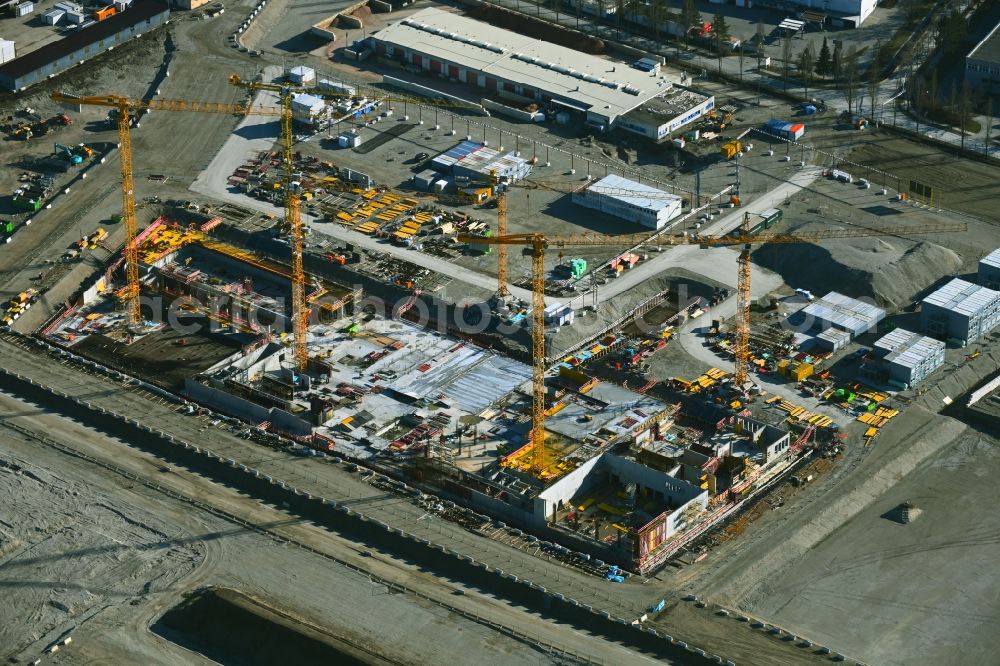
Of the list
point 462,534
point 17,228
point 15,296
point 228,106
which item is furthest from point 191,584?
point 228,106

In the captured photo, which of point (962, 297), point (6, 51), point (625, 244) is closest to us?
point (962, 297)

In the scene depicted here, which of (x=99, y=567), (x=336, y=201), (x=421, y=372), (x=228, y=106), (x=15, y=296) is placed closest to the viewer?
(x=99, y=567)

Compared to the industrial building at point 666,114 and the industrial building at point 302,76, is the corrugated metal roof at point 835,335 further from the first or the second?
the industrial building at point 302,76

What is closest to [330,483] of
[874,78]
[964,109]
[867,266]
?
[867,266]

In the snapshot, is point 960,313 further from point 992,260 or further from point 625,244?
point 625,244

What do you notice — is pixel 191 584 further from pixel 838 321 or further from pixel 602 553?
pixel 838 321

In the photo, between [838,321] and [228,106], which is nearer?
[838,321]
